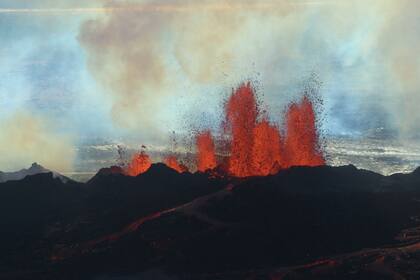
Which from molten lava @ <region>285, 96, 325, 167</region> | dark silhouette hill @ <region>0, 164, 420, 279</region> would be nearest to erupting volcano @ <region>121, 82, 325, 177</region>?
molten lava @ <region>285, 96, 325, 167</region>

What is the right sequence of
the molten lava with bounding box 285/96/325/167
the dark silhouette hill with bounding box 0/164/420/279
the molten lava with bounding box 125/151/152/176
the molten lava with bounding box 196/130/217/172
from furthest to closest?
the molten lava with bounding box 125/151/152/176 → the molten lava with bounding box 196/130/217/172 → the molten lava with bounding box 285/96/325/167 → the dark silhouette hill with bounding box 0/164/420/279

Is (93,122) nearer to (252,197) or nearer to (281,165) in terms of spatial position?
(281,165)

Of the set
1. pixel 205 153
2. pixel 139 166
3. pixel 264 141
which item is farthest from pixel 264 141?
pixel 139 166

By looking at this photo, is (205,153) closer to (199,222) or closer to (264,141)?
(264,141)

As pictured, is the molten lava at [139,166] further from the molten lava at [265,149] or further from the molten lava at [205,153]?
the molten lava at [265,149]

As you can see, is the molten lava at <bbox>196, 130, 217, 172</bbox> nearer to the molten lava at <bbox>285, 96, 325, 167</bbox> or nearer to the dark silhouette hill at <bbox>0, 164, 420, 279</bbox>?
Result: the molten lava at <bbox>285, 96, 325, 167</bbox>

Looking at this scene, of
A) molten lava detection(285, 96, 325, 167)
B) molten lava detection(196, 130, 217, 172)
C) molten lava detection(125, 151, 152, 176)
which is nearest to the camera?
molten lava detection(285, 96, 325, 167)
